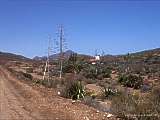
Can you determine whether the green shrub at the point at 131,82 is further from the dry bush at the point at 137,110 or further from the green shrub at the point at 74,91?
the dry bush at the point at 137,110

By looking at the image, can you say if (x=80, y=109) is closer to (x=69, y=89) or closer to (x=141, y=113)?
(x=141, y=113)

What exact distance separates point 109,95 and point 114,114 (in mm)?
9167

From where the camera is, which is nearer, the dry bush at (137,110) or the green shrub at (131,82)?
the dry bush at (137,110)

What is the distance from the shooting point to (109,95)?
26.2 meters

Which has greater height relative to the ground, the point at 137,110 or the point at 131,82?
the point at 131,82

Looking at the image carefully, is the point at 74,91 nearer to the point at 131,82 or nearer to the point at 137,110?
the point at 137,110

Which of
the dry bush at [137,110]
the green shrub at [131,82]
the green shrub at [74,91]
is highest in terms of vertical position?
the green shrub at [131,82]

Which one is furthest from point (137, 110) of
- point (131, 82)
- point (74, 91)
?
point (131, 82)

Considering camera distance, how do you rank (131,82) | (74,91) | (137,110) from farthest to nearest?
1. (131,82)
2. (74,91)
3. (137,110)

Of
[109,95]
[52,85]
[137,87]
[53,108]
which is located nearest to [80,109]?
[53,108]

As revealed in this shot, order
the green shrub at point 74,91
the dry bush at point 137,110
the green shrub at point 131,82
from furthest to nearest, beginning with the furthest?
the green shrub at point 131,82, the green shrub at point 74,91, the dry bush at point 137,110

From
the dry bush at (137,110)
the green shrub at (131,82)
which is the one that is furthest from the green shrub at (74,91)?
the green shrub at (131,82)

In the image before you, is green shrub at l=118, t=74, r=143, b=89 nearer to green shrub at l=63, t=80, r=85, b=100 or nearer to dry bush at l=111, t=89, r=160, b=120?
green shrub at l=63, t=80, r=85, b=100

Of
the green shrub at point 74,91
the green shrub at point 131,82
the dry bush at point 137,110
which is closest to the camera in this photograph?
the dry bush at point 137,110
